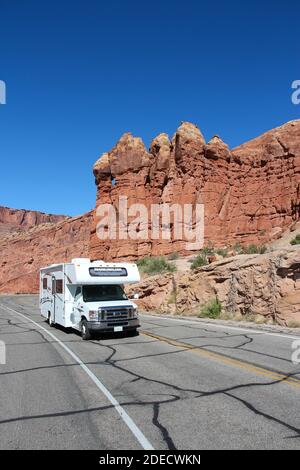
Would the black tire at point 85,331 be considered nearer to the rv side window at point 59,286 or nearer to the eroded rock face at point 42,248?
the rv side window at point 59,286

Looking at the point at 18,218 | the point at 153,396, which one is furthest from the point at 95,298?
the point at 18,218

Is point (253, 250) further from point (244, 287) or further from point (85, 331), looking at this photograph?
point (85, 331)

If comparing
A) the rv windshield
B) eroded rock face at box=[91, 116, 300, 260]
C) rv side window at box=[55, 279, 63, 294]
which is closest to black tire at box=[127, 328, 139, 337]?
the rv windshield

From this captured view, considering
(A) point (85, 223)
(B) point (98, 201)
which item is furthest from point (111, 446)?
(A) point (85, 223)

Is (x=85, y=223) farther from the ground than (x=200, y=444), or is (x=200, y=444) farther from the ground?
(x=85, y=223)

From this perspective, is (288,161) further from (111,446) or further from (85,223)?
(85,223)

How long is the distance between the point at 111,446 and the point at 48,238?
4104 inches

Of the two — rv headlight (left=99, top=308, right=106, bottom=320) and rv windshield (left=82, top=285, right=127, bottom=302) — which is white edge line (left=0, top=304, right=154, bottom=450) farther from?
rv windshield (left=82, top=285, right=127, bottom=302)

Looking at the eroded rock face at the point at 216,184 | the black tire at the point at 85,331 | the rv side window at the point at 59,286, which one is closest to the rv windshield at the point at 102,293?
the black tire at the point at 85,331

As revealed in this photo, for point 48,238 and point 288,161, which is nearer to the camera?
point 288,161

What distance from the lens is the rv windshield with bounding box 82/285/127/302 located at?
15.2 metres

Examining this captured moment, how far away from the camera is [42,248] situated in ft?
343

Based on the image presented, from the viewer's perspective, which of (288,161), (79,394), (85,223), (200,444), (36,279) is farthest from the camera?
(85,223)

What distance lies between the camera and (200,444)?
4781 millimetres
